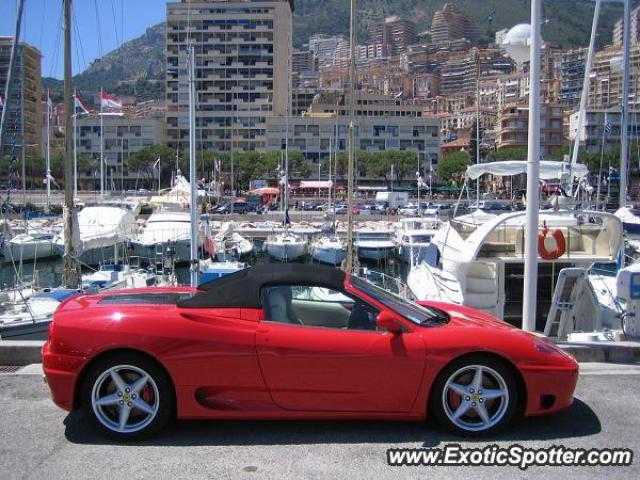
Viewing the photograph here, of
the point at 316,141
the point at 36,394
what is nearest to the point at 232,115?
the point at 316,141

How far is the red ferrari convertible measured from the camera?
15.1 ft

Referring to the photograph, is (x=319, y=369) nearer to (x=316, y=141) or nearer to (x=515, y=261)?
(x=515, y=261)

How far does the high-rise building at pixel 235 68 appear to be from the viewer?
111 metres

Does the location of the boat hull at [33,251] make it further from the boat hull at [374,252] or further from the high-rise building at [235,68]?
the high-rise building at [235,68]

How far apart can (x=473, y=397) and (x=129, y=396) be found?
2.40 m

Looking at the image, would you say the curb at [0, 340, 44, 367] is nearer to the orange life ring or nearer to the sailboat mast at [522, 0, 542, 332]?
the sailboat mast at [522, 0, 542, 332]

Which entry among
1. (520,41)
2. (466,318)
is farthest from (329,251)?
Answer: (466,318)

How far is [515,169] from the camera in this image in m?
14.7

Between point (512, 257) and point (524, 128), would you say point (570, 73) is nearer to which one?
point (524, 128)

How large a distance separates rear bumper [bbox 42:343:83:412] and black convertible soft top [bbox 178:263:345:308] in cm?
85

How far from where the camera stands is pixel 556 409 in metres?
4.79

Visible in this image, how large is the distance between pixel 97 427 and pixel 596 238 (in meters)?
9.51

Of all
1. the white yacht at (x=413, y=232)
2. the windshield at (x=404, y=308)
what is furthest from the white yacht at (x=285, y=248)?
the windshield at (x=404, y=308)

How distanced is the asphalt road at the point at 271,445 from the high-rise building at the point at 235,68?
352 ft
